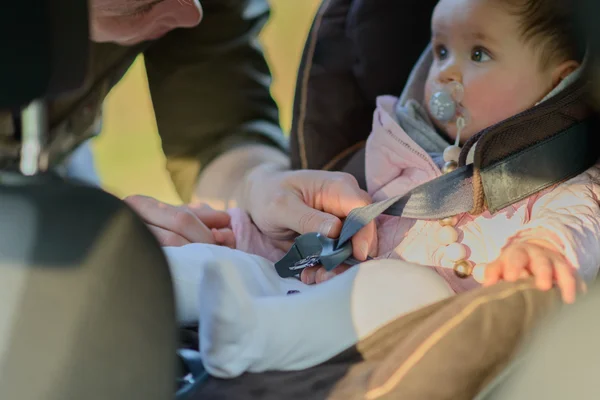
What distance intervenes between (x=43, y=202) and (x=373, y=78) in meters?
0.74

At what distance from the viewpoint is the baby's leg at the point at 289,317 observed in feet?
2.31

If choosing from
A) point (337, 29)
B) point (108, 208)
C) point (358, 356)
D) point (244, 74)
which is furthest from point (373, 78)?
point (108, 208)

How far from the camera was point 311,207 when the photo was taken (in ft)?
3.38

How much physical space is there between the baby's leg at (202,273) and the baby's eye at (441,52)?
40 cm

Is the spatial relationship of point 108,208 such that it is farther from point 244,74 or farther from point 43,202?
point 244,74

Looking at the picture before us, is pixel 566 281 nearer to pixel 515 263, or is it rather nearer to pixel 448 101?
pixel 515 263

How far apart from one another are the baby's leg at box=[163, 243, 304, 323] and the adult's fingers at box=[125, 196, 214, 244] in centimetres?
10

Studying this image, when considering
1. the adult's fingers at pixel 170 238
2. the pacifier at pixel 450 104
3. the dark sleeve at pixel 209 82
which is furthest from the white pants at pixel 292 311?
the dark sleeve at pixel 209 82

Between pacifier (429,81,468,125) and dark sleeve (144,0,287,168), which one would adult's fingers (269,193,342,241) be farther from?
dark sleeve (144,0,287,168)

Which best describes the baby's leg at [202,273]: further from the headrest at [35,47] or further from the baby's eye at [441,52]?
the baby's eye at [441,52]

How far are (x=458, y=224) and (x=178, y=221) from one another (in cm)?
39

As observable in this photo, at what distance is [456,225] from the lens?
0.95m

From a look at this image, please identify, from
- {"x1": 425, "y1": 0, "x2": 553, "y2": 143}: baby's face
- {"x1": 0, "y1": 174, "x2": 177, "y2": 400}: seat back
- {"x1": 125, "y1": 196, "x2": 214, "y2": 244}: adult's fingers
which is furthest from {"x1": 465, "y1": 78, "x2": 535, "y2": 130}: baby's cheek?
{"x1": 0, "y1": 174, "x2": 177, "y2": 400}: seat back

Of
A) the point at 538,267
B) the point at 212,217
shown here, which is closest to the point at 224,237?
the point at 212,217
